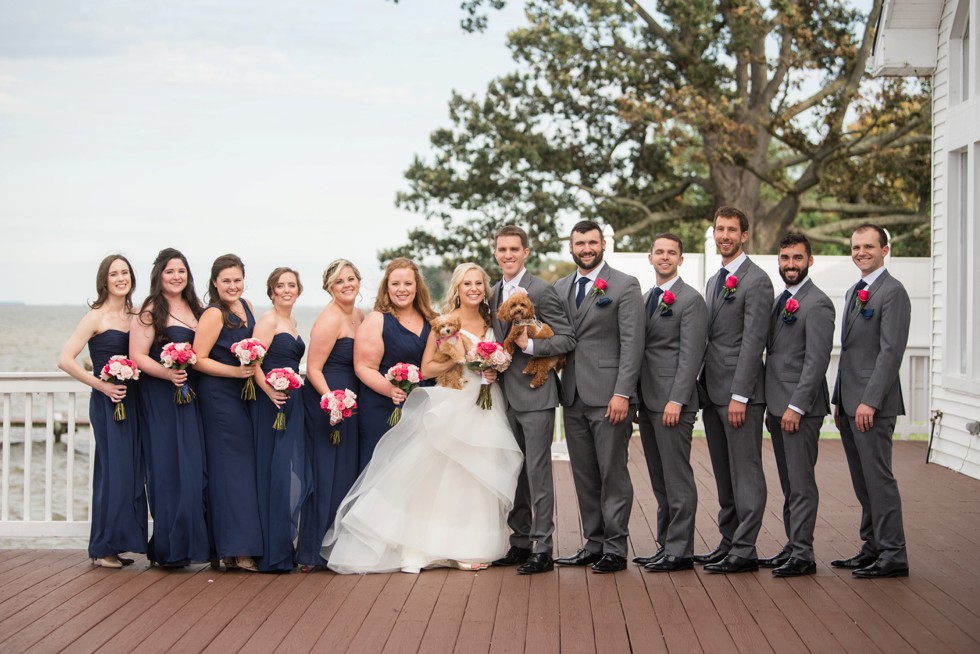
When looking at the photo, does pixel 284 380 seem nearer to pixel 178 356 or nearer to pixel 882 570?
pixel 178 356

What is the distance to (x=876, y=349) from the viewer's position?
5621 millimetres

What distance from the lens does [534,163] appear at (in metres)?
20.0

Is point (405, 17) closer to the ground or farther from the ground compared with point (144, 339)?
farther from the ground

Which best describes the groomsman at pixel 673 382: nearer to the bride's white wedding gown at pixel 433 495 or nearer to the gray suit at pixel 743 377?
the gray suit at pixel 743 377

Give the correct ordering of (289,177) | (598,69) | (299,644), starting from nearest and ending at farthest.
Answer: (299,644), (598,69), (289,177)

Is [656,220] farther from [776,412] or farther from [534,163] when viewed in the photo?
[776,412]

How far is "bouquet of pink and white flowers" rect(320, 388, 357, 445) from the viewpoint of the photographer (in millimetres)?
5793

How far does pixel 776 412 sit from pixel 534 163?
582 inches

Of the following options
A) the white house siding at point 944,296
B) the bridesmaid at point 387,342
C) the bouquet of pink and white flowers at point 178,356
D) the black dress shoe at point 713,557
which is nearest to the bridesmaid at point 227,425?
the bouquet of pink and white flowers at point 178,356

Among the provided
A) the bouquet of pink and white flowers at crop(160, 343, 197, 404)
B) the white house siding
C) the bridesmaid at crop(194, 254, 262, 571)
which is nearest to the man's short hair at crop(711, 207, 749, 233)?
the bridesmaid at crop(194, 254, 262, 571)

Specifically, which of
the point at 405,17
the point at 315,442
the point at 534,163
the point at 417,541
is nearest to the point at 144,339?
the point at 315,442

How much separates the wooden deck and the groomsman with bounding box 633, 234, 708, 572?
0.25 m

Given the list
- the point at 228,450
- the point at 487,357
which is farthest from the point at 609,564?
the point at 228,450

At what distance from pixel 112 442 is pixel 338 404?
1368 mm
